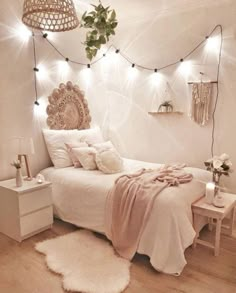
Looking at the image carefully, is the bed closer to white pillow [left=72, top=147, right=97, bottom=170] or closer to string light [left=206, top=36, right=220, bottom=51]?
white pillow [left=72, top=147, right=97, bottom=170]

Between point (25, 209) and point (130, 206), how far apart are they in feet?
3.65

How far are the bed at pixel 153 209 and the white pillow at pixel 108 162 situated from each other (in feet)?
0.28

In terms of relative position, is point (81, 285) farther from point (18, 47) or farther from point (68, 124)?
point (18, 47)

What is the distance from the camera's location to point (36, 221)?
104 inches

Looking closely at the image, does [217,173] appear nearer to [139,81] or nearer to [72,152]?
[72,152]

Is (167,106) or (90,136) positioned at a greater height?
(167,106)

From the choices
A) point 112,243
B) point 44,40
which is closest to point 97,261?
point 112,243

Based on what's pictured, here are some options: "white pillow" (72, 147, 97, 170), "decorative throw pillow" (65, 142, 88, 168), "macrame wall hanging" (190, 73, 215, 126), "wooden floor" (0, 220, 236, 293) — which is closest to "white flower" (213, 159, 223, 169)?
"wooden floor" (0, 220, 236, 293)

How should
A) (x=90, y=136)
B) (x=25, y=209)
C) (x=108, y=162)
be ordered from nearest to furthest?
(x=25, y=209) → (x=108, y=162) → (x=90, y=136)

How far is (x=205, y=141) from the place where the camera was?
344 cm

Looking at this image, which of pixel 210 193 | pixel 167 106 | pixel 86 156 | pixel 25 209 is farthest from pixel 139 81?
pixel 25 209

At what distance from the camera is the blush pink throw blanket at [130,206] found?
218cm

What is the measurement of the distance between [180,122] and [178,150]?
42 centimetres

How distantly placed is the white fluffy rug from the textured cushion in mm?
948
